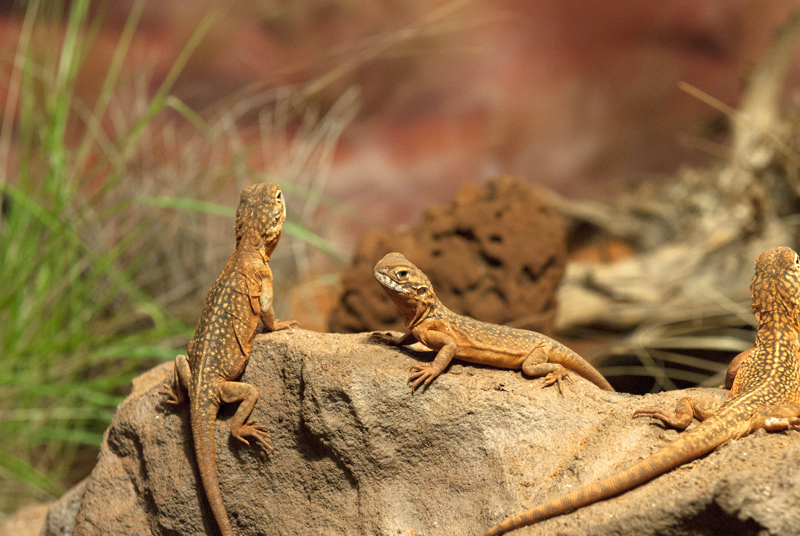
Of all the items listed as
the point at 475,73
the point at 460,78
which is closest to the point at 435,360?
the point at 460,78

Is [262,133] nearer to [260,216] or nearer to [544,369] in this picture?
[260,216]

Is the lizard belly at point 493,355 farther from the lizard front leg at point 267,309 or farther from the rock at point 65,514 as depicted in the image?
the rock at point 65,514

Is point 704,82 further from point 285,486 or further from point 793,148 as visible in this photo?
point 285,486

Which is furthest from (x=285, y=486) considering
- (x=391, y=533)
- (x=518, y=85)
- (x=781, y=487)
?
(x=518, y=85)

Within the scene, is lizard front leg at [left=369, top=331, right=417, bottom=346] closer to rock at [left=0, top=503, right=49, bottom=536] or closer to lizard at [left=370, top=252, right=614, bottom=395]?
lizard at [left=370, top=252, right=614, bottom=395]

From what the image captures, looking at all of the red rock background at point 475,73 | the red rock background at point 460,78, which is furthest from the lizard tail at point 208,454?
the red rock background at point 475,73
